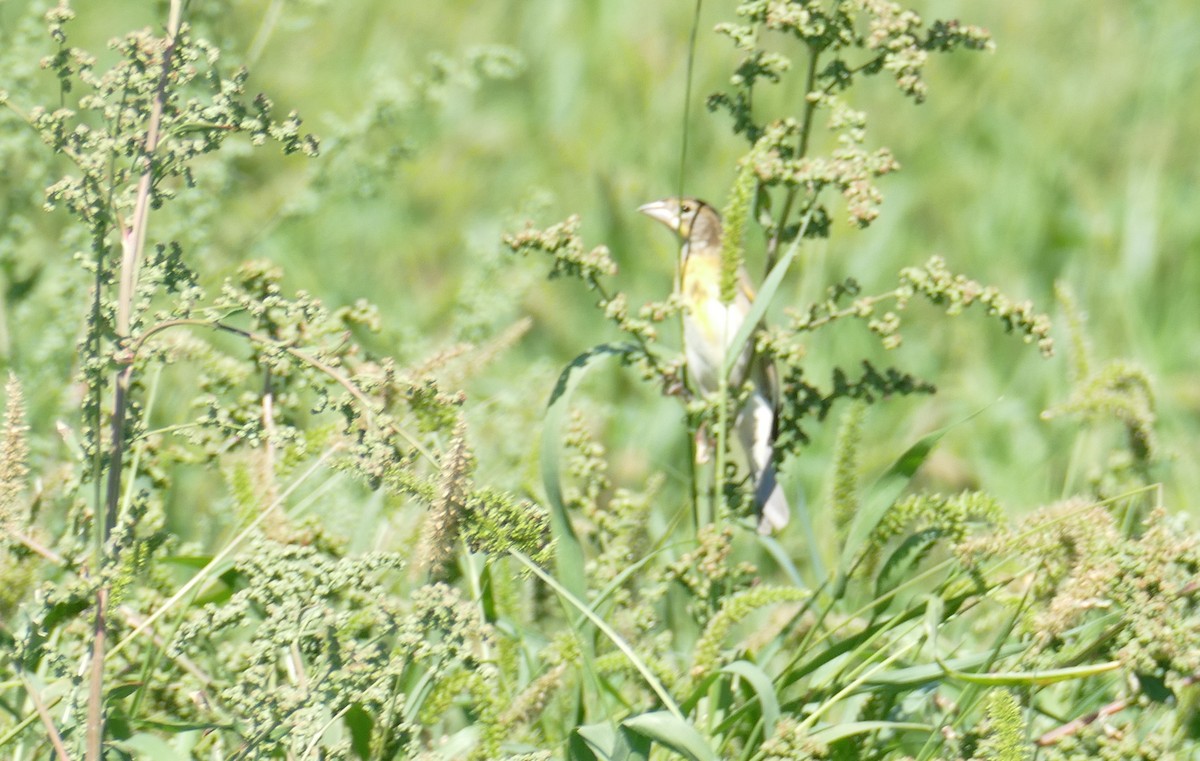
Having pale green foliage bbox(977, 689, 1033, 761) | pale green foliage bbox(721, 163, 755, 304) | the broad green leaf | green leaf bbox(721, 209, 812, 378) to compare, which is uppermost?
pale green foliage bbox(721, 163, 755, 304)

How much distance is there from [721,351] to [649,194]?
2.14 meters

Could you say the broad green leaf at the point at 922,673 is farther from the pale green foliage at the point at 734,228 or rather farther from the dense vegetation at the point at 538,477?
the pale green foliage at the point at 734,228

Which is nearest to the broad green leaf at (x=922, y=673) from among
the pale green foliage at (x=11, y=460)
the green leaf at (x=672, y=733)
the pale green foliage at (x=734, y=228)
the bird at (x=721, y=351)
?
the green leaf at (x=672, y=733)

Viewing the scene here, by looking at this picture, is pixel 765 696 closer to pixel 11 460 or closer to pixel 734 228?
pixel 734 228

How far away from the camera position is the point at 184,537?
3.42m

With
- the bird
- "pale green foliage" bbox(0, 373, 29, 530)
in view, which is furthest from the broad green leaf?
"pale green foliage" bbox(0, 373, 29, 530)

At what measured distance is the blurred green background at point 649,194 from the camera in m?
3.73

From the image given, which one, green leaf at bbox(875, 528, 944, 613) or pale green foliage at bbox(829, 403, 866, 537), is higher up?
pale green foliage at bbox(829, 403, 866, 537)

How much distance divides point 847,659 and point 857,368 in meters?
2.52

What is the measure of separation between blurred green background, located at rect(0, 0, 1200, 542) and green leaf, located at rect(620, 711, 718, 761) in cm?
137

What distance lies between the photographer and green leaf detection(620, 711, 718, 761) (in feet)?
6.07

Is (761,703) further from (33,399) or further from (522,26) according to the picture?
(522,26)

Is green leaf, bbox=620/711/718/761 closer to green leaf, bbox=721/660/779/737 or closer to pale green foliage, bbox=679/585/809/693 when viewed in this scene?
green leaf, bbox=721/660/779/737

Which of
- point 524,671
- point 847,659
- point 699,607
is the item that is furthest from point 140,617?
point 847,659
